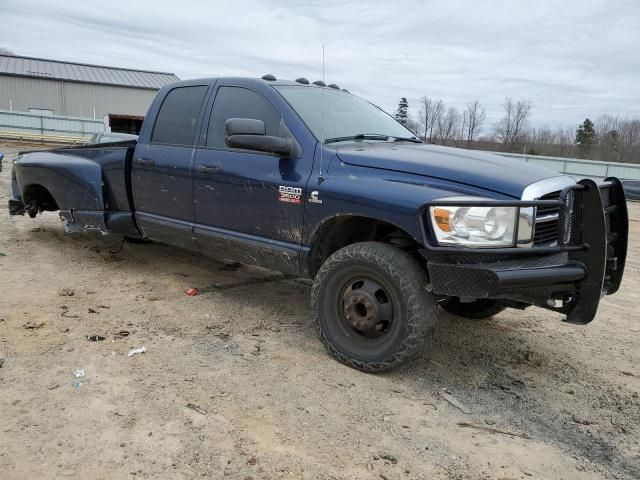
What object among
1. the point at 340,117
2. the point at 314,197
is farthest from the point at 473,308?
the point at 340,117

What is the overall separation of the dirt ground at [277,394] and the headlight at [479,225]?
39.1 inches

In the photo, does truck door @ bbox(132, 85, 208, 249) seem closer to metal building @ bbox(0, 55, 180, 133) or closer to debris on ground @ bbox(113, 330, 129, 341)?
debris on ground @ bbox(113, 330, 129, 341)

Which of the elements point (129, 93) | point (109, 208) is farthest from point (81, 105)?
point (109, 208)

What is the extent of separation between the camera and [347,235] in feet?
12.6

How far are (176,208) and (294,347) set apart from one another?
5.64 ft

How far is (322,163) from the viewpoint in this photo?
143 inches

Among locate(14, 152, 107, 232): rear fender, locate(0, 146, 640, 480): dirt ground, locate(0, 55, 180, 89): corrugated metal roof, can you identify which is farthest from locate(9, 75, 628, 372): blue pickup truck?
locate(0, 55, 180, 89): corrugated metal roof

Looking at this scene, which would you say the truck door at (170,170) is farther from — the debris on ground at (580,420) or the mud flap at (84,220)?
the debris on ground at (580,420)

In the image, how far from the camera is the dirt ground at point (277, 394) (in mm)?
2504

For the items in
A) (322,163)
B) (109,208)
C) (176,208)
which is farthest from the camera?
(109,208)

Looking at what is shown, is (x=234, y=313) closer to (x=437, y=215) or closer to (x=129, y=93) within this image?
(x=437, y=215)

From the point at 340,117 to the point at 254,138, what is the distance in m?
0.85

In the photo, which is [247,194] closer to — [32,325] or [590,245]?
Answer: [32,325]

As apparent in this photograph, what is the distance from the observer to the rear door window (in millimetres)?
4602
